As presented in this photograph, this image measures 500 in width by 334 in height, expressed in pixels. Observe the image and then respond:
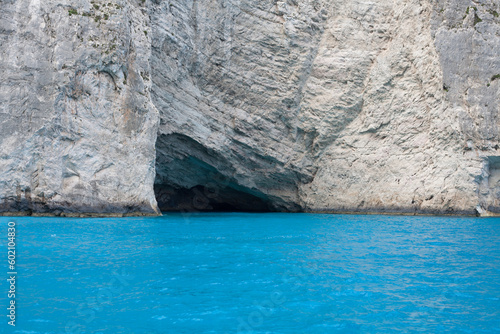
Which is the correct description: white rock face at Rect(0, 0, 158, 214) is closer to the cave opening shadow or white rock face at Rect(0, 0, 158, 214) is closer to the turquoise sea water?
the turquoise sea water

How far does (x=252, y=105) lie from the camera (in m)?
29.9

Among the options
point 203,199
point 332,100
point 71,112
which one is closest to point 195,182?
point 203,199

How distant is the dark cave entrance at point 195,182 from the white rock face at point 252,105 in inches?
5.3

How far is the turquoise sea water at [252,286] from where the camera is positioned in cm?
564

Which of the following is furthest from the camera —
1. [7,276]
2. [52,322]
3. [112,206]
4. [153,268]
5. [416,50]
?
[416,50]

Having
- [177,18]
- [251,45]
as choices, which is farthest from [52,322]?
[251,45]

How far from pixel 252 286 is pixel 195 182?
2489 cm

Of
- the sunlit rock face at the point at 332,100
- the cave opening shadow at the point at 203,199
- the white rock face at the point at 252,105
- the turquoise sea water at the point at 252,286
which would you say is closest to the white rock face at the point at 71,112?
the white rock face at the point at 252,105

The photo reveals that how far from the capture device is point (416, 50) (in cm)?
2914

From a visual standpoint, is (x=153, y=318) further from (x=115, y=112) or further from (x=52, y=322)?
(x=115, y=112)

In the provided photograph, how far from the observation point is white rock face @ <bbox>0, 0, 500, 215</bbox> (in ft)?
70.2

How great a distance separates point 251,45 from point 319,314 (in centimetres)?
2559

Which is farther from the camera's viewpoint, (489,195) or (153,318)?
(489,195)

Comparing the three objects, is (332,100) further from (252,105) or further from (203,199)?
(203,199)
